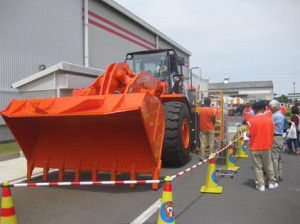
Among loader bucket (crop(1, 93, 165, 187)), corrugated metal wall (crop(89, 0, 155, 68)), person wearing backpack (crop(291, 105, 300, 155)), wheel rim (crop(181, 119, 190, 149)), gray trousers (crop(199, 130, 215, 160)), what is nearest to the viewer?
loader bucket (crop(1, 93, 165, 187))

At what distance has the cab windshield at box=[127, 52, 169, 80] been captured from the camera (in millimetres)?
10055

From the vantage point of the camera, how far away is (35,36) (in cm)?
1769

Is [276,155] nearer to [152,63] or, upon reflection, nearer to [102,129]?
[102,129]

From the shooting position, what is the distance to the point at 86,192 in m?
6.72

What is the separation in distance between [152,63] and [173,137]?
2781mm

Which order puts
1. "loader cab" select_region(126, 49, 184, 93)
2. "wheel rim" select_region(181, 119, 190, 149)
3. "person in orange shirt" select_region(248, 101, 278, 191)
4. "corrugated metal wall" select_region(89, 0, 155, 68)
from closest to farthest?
"person in orange shirt" select_region(248, 101, 278, 191)
"wheel rim" select_region(181, 119, 190, 149)
"loader cab" select_region(126, 49, 184, 93)
"corrugated metal wall" select_region(89, 0, 155, 68)

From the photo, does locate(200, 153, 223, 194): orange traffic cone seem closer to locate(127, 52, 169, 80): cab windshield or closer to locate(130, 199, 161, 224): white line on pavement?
locate(130, 199, 161, 224): white line on pavement

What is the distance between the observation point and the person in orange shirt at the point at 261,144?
6938 mm

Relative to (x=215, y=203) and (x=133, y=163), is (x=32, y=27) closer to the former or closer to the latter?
(x=133, y=163)

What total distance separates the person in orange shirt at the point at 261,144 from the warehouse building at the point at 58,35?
7.65 meters

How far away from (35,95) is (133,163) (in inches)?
301

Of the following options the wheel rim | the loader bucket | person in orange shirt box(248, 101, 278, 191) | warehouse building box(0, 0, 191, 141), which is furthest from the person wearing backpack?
warehouse building box(0, 0, 191, 141)

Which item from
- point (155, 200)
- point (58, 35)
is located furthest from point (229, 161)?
point (58, 35)

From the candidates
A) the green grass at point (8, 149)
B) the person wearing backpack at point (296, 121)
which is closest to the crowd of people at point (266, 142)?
the person wearing backpack at point (296, 121)
